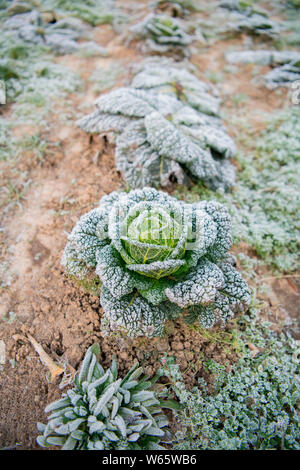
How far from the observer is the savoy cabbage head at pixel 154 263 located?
1792 mm

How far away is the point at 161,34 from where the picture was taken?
159 inches

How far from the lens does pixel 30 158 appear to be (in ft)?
10.2

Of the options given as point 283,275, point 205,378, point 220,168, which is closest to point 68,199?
point 220,168

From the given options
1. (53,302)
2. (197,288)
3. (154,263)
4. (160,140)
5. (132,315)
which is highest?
(160,140)

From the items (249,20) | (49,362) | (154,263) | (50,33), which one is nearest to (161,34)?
(50,33)

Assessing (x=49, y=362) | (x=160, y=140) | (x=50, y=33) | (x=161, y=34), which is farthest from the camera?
(x=50, y=33)

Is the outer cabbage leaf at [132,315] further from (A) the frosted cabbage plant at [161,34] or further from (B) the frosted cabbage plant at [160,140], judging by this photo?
(A) the frosted cabbage plant at [161,34]

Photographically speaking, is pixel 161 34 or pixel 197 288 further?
pixel 161 34

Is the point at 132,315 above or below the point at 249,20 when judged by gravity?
below

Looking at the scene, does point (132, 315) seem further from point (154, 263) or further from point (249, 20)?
point (249, 20)

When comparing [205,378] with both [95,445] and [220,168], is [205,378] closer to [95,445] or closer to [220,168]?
[95,445]

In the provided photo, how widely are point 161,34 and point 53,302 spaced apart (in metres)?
3.84

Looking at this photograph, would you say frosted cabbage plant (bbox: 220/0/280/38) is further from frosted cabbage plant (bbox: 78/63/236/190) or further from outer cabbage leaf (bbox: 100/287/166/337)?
outer cabbage leaf (bbox: 100/287/166/337)

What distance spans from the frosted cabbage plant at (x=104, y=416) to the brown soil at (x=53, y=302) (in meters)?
0.18
